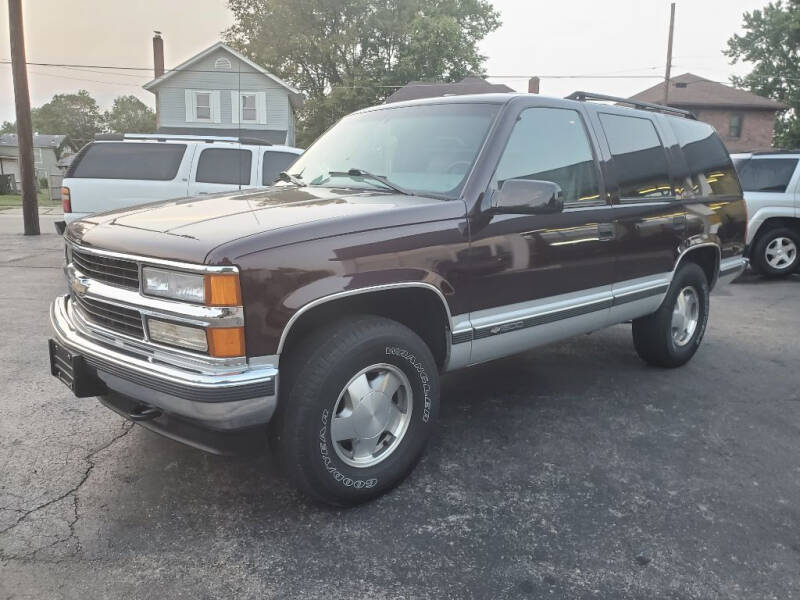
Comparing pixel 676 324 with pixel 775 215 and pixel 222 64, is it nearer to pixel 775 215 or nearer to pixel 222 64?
pixel 775 215

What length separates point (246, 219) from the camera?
2.75 meters

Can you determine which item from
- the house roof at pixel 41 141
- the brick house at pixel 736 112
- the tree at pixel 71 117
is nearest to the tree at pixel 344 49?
the brick house at pixel 736 112

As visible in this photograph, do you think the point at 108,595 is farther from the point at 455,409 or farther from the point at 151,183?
the point at 151,183

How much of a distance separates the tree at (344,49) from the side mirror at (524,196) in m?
33.9

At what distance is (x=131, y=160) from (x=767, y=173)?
32.0 feet

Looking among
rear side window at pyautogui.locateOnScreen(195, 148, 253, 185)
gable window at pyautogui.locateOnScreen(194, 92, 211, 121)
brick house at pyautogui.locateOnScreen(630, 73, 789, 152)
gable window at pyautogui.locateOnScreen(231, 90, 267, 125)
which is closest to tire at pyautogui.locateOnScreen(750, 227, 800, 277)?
rear side window at pyautogui.locateOnScreen(195, 148, 253, 185)

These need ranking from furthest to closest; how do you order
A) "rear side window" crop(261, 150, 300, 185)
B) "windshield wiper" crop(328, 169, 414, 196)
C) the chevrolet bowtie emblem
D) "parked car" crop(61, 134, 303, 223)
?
"rear side window" crop(261, 150, 300, 185), "parked car" crop(61, 134, 303, 223), "windshield wiper" crop(328, 169, 414, 196), the chevrolet bowtie emblem

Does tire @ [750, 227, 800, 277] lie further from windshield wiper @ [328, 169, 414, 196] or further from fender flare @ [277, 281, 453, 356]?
fender flare @ [277, 281, 453, 356]

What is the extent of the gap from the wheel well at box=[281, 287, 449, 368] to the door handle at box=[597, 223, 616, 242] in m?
1.34

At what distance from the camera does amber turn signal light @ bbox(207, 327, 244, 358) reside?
2.39 m

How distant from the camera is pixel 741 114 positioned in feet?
122

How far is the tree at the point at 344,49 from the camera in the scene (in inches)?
1417

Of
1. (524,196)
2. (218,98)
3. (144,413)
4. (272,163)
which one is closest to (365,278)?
(524,196)

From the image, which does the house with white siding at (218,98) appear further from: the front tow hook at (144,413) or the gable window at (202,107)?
the front tow hook at (144,413)
